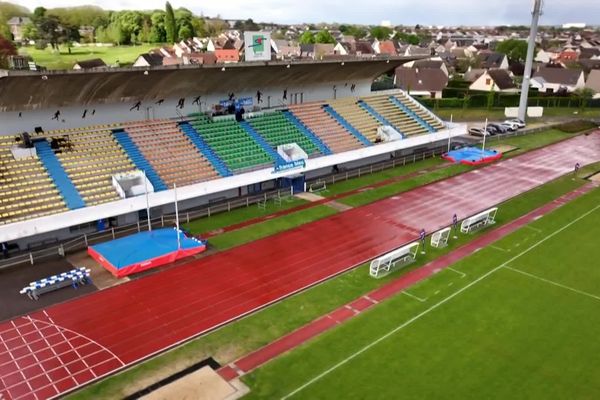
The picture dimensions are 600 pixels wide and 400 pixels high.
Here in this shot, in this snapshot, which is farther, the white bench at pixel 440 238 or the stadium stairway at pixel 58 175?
the stadium stairway at pixel 58 175

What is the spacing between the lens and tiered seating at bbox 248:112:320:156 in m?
39.6

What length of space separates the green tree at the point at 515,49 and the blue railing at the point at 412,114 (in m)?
117

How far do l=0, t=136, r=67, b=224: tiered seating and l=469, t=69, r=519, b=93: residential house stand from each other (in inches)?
3132

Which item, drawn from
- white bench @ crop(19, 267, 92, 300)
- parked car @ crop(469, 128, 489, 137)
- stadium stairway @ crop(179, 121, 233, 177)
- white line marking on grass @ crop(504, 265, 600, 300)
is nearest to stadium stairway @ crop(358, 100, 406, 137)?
parked car @ crop(469, 128, 489, 137)

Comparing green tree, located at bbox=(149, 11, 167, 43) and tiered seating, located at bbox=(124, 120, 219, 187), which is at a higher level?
green tree, located at bbox=(149, 11, 167, 43)

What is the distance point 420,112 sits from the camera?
→ 5216 centimetres

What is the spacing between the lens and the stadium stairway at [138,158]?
31062mm

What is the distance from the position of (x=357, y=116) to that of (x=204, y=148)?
17.9 m

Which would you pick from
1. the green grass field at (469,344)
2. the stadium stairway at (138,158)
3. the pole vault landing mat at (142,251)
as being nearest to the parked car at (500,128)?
the green grass field at (469,344)

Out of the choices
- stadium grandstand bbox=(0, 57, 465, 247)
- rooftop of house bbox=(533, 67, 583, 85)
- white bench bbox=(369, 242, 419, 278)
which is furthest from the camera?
rooftop of house bbox=(533, 67, 583, 85)

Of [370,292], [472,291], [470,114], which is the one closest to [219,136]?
[370,292]

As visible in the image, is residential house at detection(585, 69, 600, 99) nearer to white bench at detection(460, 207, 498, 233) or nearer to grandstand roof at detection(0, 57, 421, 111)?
grandstand roof at detection(0, 57, 421, 111)

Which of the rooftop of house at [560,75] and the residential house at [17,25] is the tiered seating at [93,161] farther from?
the rooftop of house at [560,75]

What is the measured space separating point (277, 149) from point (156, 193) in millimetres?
11693
